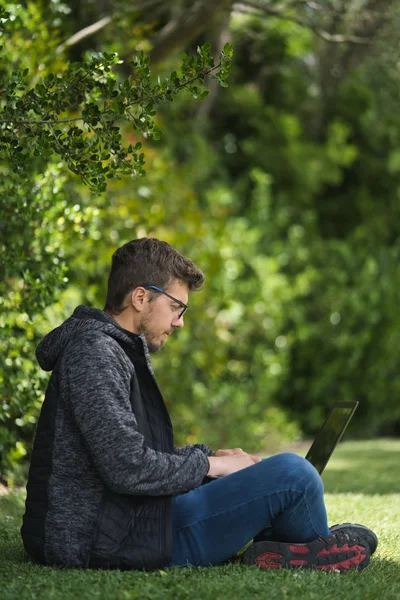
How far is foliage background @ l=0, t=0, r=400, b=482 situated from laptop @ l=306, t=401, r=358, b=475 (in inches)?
67.6

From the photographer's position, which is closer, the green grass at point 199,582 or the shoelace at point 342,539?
the green grass at point 199,582

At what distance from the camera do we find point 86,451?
3.35 meters

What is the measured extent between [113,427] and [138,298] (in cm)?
56

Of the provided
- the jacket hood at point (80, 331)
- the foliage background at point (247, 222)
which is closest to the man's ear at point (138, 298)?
the jacket hood at point (80, 331)

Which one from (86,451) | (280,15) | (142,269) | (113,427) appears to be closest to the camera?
(113,427)

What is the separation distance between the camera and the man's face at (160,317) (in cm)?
358

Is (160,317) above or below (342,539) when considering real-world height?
above

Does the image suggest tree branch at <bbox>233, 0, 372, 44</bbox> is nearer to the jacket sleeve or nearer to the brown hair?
the brown hair

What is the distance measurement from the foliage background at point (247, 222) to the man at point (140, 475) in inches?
67.3

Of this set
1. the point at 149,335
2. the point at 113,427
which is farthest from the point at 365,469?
the point at 113,427

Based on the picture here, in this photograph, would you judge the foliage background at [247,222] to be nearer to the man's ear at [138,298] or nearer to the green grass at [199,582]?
the man's ear at [138,298]

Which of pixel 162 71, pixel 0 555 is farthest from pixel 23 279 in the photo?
pixel 162 71

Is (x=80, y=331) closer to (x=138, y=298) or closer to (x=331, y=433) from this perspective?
(x=138, y=298)

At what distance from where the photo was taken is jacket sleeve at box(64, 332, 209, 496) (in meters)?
3.21
